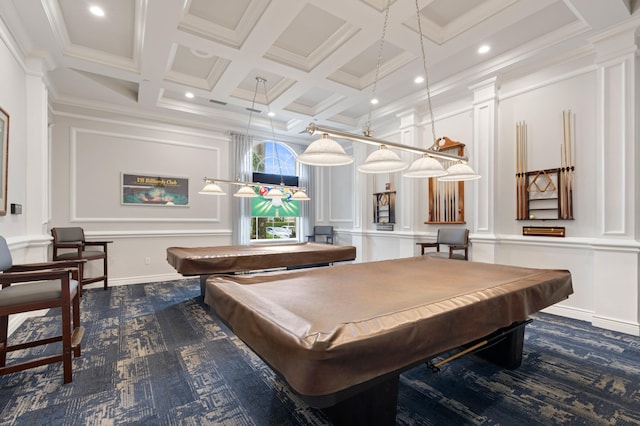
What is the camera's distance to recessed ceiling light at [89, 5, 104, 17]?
3064 mm

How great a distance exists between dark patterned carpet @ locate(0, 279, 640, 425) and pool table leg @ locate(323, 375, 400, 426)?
0.99ft

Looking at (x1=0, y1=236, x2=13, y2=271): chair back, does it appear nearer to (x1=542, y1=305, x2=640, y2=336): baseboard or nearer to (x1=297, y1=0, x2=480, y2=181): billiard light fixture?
(x1=297, y1=0, x2=480, y2=181): billiard light fixture

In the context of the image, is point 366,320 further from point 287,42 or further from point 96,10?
point 96,10

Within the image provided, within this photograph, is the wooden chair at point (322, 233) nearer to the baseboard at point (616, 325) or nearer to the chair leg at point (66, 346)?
the baseboard at point (616, 325)

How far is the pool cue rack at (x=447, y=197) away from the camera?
4.82 metres

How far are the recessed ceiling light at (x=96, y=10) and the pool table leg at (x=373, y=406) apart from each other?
168 inches

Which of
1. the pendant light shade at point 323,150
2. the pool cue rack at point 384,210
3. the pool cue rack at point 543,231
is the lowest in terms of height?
the pool cue rack at point 543,231

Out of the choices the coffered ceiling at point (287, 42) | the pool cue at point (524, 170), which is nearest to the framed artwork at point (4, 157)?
the coffered ceiling at point (287, 42)

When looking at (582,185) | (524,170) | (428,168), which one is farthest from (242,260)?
(582,185)

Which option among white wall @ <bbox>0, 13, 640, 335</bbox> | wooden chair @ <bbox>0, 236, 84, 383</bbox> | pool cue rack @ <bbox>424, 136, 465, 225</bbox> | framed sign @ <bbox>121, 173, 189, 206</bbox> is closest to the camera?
wooden chair @ <bbox>0, 236, 84, 383</bbox>

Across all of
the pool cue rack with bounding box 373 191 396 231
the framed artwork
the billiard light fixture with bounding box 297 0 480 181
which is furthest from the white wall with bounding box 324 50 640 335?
the framed artwork

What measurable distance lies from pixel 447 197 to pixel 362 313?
429cm

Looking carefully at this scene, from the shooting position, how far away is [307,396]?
97 cm

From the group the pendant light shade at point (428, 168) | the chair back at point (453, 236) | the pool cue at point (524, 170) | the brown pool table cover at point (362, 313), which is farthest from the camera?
the chair back at point (453, 236)
